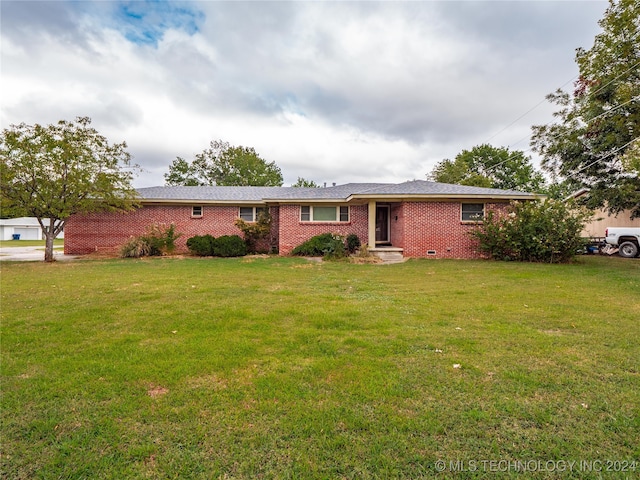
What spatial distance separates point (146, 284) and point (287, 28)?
960cm

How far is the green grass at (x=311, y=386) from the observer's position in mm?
1903

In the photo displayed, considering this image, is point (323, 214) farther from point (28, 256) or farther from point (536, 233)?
point (28, 256)

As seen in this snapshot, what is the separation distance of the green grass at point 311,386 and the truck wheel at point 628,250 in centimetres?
1361

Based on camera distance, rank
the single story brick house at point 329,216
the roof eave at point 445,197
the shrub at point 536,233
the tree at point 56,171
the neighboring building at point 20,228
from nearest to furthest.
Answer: the shrub at point 536,233 → the tree at point 56,171 → the roof eave at point 445,197 → the single story brick house at point 329,216 → the neighboring building at point 20,228

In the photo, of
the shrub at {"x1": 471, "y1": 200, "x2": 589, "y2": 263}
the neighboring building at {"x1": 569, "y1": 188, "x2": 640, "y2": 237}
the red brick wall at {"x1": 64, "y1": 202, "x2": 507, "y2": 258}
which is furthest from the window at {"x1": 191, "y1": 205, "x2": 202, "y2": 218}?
the neighboring building at {"x1": 569, "y1": 188, "x2": 640, "y2": 237}

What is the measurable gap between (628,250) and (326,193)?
48.0 feet

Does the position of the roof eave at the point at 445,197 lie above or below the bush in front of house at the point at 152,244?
above

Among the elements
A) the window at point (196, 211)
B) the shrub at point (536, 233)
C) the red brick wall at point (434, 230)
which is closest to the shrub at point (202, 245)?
the window at point (196, 211)

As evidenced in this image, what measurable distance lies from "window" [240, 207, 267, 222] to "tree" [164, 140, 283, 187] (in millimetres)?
21993

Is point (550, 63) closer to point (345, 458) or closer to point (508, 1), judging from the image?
point (508, 1)

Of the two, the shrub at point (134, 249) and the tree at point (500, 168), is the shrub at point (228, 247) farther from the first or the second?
the tree at point (500, 168)

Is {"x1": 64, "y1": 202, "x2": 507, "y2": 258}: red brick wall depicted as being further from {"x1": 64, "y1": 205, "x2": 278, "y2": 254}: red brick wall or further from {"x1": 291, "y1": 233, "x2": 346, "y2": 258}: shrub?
{"x1": 291, "y1": 233, "x2": 346, "y2": 258}: shrub

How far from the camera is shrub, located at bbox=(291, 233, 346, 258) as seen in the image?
13625mm

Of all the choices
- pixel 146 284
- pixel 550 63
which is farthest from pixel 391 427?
pixel 550 63
